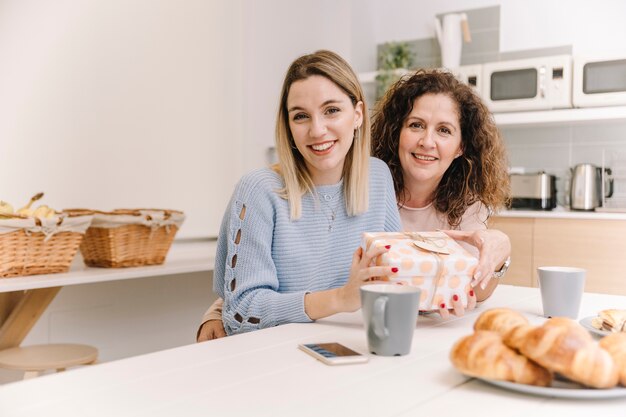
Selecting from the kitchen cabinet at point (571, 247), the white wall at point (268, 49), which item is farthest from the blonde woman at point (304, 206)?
the white wall at point (268, 49)

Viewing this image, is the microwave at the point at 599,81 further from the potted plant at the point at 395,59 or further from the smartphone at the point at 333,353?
the smartphone at the point at 333,353

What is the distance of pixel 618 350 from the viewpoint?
73 cm

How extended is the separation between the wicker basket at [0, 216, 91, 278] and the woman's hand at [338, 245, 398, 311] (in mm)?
1393

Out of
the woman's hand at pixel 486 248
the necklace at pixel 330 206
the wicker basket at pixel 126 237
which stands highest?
the necklace at pixel 330 206

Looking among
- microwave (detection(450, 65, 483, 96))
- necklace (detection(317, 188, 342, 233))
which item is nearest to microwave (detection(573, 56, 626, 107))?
microwave (detection(450, 65, 483, 96))

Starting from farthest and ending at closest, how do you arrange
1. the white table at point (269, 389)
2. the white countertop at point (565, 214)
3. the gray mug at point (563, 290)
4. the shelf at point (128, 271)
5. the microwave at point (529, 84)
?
→ 1. the microwave at point (529, 84)
2. the white countertop at point (565, 214)
3. the shelf at point (128, 271)
4. the gray mug at point (563, 290)
5. the white table at point (269, 389)

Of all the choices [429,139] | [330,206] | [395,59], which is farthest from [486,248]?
[395,59]

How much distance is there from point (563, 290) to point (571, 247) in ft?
7.52

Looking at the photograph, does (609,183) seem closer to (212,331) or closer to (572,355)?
(212,331)

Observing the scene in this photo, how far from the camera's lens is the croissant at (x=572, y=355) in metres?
0.69

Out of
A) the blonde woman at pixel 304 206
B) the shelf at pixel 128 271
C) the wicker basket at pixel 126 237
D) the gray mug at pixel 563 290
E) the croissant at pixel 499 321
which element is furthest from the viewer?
the wicker basket at pixel 126 237

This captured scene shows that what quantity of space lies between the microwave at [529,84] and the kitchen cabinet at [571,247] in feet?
2.18

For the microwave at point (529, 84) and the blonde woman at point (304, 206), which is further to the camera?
the microwave at point (529, 84)

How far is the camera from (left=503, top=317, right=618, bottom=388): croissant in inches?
27.0
